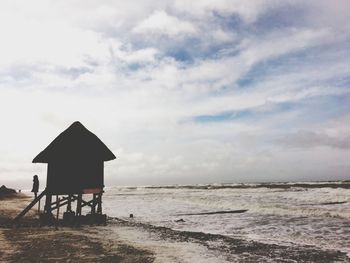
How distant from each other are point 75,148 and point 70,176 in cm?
131

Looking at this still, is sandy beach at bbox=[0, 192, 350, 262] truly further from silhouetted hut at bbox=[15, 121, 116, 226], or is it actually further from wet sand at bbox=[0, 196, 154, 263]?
silhouetted hut at bbox=[15, 121, 116, 226]

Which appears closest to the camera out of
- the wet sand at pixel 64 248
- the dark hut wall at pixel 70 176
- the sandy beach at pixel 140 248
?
the wet sand at pixel 64 248

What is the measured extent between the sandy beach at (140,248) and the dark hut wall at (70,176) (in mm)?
2761

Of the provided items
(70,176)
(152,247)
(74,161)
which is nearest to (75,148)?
(74,161)

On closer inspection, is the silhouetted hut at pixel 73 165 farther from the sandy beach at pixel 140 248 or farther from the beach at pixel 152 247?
the sandy beach at pixel 140 248

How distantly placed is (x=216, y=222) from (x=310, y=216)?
19.1 feet

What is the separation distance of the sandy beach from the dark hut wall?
9.06ft

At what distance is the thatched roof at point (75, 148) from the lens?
17.0 metres

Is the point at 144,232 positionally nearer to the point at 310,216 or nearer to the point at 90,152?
the point at 90,152

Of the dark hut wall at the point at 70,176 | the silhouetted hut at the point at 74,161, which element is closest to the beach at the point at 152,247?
the dark hut wall at the point at 70,176

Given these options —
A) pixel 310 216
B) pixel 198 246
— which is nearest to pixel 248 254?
pixel 198 246

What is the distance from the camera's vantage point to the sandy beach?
962 centimetres

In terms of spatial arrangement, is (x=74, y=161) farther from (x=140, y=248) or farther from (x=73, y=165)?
(x=140, y=248)

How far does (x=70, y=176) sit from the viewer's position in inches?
677
